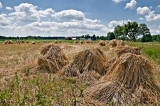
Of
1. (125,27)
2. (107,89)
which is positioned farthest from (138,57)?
(125,27)

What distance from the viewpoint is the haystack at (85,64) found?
6.38m

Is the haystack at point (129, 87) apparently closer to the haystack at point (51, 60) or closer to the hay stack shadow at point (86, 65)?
the hay stack shadow at point (86, 65)

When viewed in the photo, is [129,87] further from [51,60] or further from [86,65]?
[51,60]

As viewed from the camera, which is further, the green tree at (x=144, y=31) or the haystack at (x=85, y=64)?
the green tree at (x=144, y=31)

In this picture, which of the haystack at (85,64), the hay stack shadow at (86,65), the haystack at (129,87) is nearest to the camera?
the haystack at (129,87)

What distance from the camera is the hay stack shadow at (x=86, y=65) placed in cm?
624

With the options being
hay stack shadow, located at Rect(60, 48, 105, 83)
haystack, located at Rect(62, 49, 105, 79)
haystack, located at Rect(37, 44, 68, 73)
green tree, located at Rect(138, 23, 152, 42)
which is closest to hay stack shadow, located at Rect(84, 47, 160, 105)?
hay stack shadow, located at Rect(60, 48, 105, 83)

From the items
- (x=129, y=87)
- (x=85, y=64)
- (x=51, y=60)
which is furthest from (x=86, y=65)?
(x=129, y=87)

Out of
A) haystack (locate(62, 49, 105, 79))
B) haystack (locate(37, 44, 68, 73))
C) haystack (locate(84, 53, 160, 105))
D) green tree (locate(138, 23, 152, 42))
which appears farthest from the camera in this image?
green tree (locate(138, 23, 152, 42))

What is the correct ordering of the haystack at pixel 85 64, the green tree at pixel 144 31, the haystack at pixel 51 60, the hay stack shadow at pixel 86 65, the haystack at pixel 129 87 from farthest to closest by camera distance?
the green tree at pixel 144 31
the haystack at pixel 51 60
the haystack at pixel 85 64
the hay stack shadow at pixel 86 65
the haystack at pixel 129 87

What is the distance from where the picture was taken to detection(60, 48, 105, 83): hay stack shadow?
6.24m

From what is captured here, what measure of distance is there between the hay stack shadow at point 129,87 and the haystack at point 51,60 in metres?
2.93

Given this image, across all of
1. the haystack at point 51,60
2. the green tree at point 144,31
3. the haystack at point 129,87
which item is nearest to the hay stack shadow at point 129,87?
the haystack at point 129,87

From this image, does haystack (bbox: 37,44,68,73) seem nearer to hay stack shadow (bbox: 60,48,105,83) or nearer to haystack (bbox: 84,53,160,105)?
hay stack shadow (bbox: 60,48,105,83)
